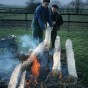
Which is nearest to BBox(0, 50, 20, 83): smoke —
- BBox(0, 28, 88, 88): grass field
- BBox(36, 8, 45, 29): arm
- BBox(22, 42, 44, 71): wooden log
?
BBox(22, 42, 44, 71): wooden log

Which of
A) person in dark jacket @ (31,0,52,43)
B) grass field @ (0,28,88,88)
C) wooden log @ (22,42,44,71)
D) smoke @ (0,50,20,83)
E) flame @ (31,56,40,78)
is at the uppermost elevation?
person in dark jacket @ (31,0,52,43)

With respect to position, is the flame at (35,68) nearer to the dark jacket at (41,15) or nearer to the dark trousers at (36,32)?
the dark jacket at (41,15)

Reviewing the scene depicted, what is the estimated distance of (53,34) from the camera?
12.1 m

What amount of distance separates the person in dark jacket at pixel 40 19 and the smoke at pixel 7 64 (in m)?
1.11

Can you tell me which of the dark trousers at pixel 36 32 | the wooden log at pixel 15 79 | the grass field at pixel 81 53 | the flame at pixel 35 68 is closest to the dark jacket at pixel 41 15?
the dark trousers at pixel 36 32

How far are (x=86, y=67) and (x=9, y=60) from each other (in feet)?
8.59

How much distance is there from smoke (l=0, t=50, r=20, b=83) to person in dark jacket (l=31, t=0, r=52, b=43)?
1110 mm

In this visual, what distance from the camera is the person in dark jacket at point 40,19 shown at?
9.99 meters

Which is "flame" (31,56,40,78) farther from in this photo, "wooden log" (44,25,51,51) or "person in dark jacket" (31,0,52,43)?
"person in dark jacket" (31,0,52,43)

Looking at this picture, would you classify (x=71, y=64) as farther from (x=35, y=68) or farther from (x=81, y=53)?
(x=81, y=53)

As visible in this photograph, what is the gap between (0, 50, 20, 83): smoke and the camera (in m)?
8.34

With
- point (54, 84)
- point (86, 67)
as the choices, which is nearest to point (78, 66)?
point (86, 67)

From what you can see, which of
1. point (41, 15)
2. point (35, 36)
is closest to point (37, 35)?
point (35, 36)

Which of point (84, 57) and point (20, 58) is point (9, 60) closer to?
point (20, 58)
